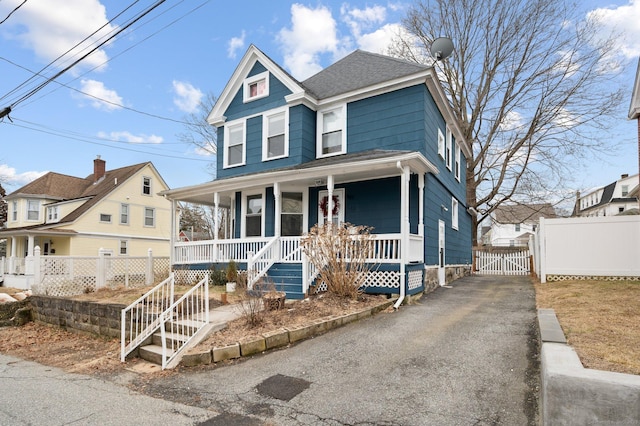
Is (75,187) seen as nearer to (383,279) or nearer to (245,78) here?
(245,78)

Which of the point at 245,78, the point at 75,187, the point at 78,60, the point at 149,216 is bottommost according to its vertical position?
the point at 149,216

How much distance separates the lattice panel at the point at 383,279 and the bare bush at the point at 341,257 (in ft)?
2.55

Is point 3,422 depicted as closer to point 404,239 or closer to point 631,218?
point 404,239

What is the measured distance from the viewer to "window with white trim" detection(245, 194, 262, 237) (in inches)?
509

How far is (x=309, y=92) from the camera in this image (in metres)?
12.3

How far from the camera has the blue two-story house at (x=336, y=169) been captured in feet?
31.4

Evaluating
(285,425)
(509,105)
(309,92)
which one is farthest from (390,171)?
(509,105)

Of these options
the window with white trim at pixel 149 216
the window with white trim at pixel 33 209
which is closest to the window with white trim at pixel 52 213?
the window with white trim at pixel 33 209

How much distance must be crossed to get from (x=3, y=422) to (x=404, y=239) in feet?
24.4

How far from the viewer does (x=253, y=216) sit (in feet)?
42.9

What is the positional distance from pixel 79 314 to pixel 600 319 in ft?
32.9

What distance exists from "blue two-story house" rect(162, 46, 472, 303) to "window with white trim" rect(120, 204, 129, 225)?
14.4 m

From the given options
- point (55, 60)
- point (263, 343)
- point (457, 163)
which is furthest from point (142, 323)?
point (457, 163)

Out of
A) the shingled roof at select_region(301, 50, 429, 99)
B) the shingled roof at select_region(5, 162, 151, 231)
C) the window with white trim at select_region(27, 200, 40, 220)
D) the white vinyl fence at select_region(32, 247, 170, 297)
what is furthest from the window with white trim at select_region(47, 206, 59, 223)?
the shingled roof at select_region(301, 50, 429, 99)
